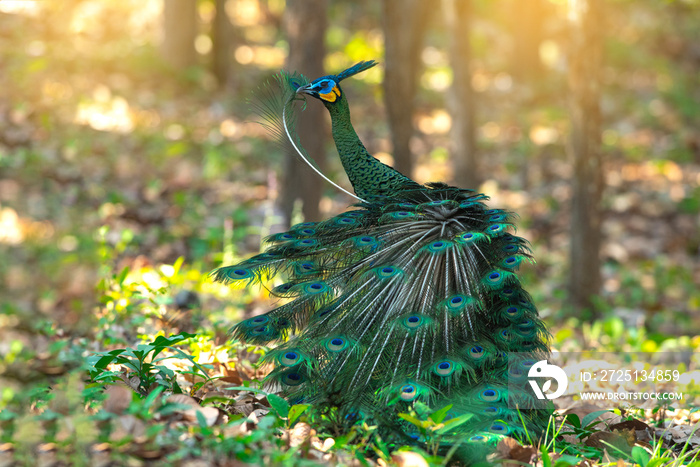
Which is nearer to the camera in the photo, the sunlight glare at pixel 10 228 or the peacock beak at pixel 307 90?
the peacock beak at pixel 307 90

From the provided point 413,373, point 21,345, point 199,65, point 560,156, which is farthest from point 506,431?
point 199,65

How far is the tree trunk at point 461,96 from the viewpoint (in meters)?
8.61

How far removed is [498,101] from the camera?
14.8m

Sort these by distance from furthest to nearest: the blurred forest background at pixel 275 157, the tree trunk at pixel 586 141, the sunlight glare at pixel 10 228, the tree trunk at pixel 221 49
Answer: the tree trunk at pixel 221 49
the sunlight glare at pixel 10 228
the tree trunk at pixel 586 141
the blurred forest background at pixel 275 157

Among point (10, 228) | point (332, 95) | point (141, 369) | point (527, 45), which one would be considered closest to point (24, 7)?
point (10, 228)

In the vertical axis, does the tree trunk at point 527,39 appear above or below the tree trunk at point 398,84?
Answer: above

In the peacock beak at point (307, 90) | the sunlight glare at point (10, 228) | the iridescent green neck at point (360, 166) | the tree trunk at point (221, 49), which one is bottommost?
the sunlight glare at point (10, 228)

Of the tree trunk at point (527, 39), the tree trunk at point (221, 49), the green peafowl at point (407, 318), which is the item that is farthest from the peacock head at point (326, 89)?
the tree trunk at point (527, 39)

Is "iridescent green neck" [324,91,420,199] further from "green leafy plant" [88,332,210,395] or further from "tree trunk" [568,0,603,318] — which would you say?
"tree trunk" [568,0,603,318]

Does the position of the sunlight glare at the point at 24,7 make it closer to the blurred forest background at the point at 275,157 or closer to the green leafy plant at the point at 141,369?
the blurred forest background at the point at 275,157

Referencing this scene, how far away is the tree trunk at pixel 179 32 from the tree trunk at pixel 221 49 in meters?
0.66

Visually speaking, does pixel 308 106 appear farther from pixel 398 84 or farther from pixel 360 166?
pixel 360 166

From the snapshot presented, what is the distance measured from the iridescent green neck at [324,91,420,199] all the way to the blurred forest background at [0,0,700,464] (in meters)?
0.37

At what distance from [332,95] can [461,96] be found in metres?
4.96
